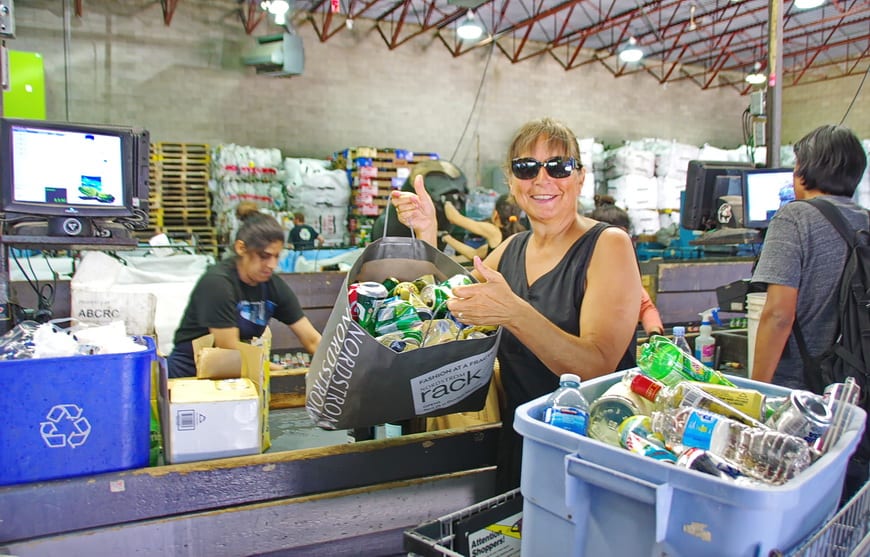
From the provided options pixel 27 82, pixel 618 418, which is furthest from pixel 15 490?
pixel 27 82

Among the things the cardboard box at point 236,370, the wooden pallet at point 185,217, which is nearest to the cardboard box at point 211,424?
the cardboard box at point 236,370

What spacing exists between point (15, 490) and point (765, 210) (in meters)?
3.33

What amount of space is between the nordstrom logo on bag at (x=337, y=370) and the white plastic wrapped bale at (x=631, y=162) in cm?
1110

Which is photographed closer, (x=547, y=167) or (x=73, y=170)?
(x=547, y=167)

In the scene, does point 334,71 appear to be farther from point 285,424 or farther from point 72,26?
point 285,424

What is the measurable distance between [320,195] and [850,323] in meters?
9.06

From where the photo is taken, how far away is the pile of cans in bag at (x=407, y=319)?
4.66 ft

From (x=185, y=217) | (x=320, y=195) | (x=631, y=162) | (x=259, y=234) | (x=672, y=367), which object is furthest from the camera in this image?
(x=631, y=162)

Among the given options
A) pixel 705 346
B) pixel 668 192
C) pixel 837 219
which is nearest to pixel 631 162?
pixel 668 192

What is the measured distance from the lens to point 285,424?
2.79 meters

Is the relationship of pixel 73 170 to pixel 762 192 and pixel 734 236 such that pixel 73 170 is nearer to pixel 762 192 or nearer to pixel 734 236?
pixel 762 192

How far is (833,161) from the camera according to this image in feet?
6.60

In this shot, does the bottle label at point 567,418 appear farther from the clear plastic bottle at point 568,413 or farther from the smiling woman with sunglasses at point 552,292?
the smiling woman with sunglasses at point 552,292

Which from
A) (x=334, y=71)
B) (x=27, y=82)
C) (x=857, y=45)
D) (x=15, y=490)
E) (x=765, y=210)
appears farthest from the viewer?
(x=857, y=45)
